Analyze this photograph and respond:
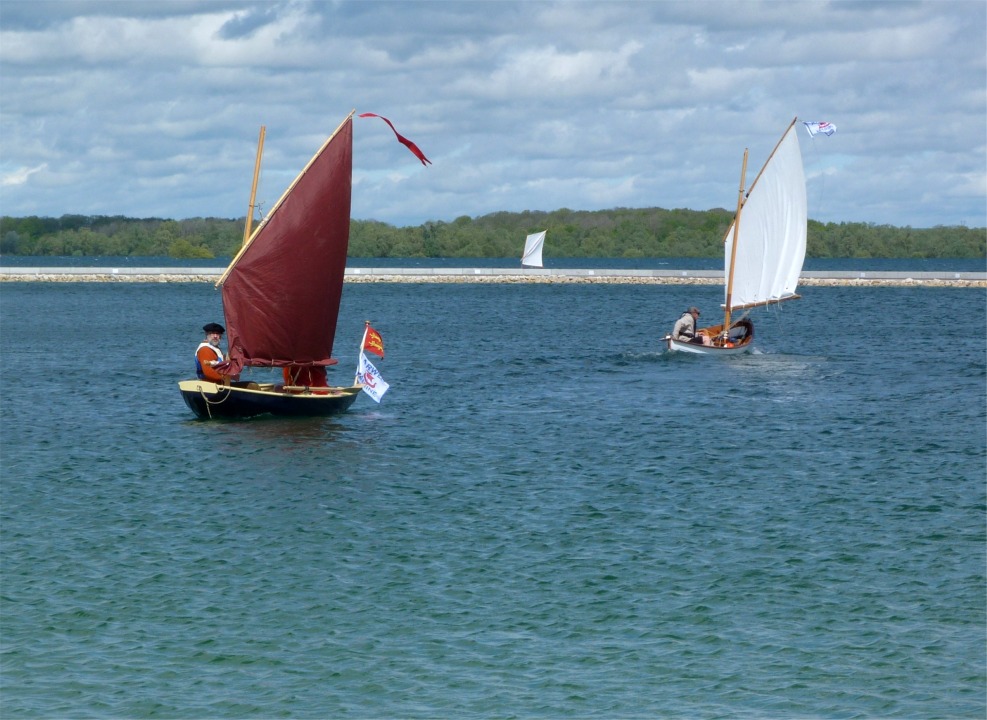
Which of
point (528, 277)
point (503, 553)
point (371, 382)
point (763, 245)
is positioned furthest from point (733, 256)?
point (528, 277)

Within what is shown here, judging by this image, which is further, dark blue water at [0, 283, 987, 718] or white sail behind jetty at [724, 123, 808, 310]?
white sail behind jetty at [724, 123, 808, 310]

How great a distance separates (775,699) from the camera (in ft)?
53.1

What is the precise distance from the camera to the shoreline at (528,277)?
141 m

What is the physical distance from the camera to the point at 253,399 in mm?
36375

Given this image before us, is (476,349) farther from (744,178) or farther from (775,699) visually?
(775,699)

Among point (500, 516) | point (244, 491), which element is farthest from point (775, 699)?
point (244, 491)

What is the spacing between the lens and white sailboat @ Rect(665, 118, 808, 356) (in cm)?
5856

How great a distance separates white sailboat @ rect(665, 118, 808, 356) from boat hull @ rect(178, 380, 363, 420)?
2401 cm

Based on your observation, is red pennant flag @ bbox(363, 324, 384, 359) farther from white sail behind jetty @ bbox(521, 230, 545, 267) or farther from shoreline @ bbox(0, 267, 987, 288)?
white sail behind jetty @ bbox(521, 230, 545, 267)

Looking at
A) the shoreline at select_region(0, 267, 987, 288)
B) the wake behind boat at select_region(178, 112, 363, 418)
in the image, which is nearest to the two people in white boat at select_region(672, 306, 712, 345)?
the wake behind boat at select_region(178, 112, 363, 418)

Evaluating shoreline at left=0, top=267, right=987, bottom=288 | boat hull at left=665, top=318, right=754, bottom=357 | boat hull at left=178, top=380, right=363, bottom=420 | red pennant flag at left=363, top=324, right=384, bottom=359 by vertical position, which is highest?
shoreline at left=0, top=267, right=987, bottom=288

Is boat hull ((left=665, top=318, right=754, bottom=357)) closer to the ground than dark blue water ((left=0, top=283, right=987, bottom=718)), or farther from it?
farther from it

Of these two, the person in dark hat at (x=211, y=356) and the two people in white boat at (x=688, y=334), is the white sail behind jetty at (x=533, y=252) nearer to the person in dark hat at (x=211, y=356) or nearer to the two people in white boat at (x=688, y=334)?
the two people in white boat at (x=688, y=334)

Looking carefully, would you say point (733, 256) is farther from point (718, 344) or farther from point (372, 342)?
point (372, 342)
